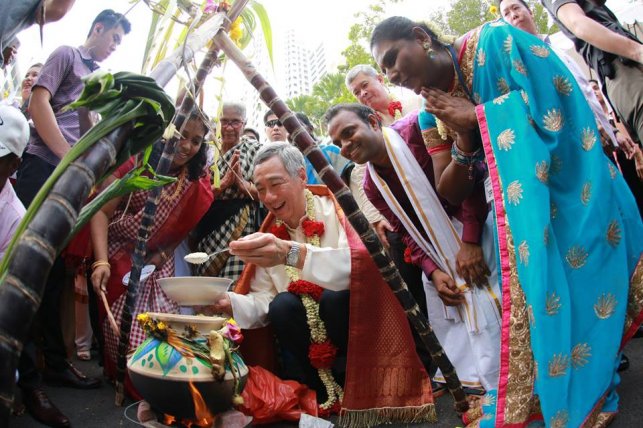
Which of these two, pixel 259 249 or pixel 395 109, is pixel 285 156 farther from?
pixel 395 109

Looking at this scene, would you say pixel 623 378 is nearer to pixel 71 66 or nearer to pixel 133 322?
pixel 133 322

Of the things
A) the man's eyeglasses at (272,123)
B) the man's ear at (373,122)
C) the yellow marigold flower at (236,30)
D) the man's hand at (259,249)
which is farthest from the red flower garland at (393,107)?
the man's hand at (259,249)

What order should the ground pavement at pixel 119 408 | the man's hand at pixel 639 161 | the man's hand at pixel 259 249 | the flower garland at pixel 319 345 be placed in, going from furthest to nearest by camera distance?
the man's hand at pixel 639 161
the flower garland at pixel 319 345
the man's hand at pixel 259 249
the ground pavement at pixel 119 408

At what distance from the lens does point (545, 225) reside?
171cm

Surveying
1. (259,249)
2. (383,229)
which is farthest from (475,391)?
(259,249)

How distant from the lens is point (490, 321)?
2.38 meters

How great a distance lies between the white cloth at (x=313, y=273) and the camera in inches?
97.3

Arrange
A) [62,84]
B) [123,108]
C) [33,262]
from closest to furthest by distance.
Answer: [33,262]
[123,108]
[62,84]

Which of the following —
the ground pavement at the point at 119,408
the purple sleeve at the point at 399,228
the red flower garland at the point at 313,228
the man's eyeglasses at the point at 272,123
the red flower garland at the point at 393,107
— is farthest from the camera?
the man's eyeglasses at the point at 272,123

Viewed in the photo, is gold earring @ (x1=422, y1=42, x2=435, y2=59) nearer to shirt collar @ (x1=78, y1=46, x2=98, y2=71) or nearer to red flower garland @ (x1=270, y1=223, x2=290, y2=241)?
red flower garland @ (x1=270, y1=223, x2=290, y2=241)

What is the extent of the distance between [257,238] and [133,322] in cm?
111

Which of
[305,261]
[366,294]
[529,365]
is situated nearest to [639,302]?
[529,365]

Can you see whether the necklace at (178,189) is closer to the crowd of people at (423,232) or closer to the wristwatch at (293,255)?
the crowd of people at (423,232)

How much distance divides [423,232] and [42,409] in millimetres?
2135
